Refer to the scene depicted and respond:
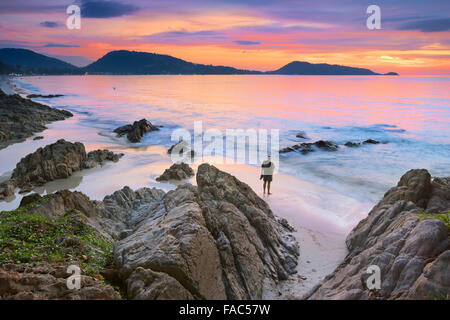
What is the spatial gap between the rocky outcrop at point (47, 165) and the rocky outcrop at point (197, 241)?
9026mm

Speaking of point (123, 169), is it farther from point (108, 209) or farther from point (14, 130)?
point (14, 130)

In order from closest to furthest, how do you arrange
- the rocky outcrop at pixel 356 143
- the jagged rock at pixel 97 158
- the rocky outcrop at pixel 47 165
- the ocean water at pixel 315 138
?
the rocky outcrop at pixel 47 165
the jagged rock at pixel 97 158
the ocean water at pixel 315 138
the rocky outcrop at pixel 356 143

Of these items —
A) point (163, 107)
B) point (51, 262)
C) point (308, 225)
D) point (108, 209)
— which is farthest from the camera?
point (163, 107)

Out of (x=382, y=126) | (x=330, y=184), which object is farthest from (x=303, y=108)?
(x=330, y=184)

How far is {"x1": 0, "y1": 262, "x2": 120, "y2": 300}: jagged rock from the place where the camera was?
6.64 meters

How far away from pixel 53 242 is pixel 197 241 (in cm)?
451

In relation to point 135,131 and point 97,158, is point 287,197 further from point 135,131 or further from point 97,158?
point 135,131

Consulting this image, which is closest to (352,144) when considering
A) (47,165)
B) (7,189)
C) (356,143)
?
(356,143)

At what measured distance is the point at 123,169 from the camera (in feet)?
86.4

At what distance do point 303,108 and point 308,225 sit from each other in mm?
67612

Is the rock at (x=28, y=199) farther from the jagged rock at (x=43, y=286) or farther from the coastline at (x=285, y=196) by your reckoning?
the jagged rock at (x=43, y=286)

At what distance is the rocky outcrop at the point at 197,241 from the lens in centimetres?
811

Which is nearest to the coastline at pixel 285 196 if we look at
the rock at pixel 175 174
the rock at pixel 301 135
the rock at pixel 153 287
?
the rock at pixel 175 174

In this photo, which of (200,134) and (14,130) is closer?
(14,130)
